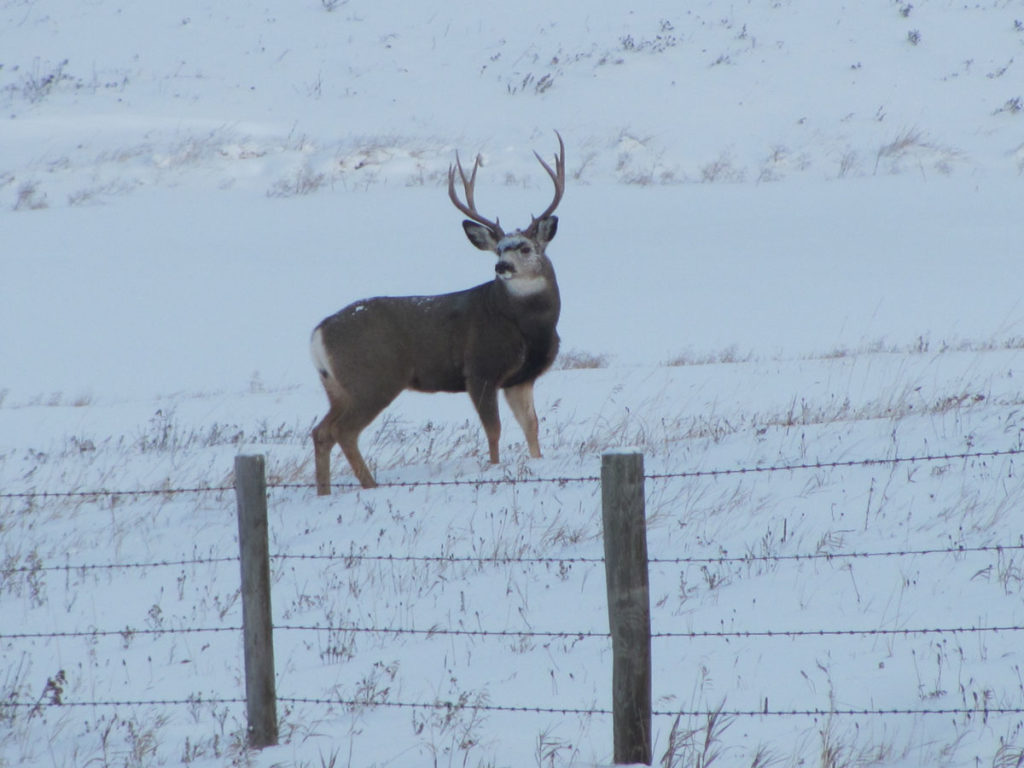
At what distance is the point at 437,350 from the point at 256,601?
430 centimetres

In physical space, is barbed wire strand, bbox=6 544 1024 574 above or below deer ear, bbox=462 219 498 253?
below

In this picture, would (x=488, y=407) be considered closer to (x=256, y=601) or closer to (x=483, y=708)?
(x=483, y=708)

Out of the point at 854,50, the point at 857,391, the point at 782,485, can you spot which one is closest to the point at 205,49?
the point at 854,50

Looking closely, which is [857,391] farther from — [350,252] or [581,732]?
[350,252]

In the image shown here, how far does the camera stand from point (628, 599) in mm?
4547

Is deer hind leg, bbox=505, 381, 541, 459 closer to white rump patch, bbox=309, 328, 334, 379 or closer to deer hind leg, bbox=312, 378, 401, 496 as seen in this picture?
deer hind leg, bbox=312, 378, 401, 496

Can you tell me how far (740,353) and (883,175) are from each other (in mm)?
11461

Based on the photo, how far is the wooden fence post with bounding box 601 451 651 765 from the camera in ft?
14.7

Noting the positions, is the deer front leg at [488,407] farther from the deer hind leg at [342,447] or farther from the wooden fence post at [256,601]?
the wooden fence post at [256,601]

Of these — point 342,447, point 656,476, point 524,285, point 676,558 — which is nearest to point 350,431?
point 342,447

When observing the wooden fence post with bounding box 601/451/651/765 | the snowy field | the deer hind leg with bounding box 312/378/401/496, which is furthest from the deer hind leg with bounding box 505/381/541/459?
the wooden fence post with bounding box 601/451/651/765

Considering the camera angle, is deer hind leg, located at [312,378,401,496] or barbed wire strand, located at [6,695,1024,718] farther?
deer hind leg, located at [312,378,401,496]

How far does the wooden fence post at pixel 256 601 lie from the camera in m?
4.87

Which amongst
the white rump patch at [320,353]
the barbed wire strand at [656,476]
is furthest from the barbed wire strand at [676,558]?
the white rump patch at [320,353]
